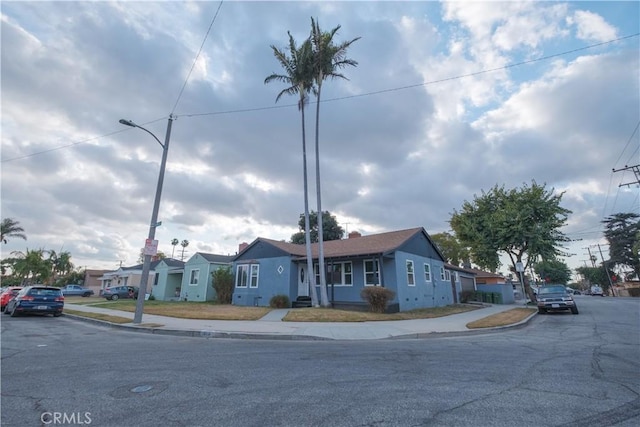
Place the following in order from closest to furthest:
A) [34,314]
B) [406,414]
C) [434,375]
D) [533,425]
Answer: [533,425] → [406,414] → [434,375] → [34,314]

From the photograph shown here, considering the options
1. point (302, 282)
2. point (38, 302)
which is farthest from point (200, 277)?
point (38, 302)

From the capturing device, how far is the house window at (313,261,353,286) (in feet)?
70.5

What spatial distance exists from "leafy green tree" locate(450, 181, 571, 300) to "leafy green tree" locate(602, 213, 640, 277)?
50684mm

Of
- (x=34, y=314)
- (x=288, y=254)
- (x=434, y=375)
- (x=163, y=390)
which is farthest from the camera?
(x=288, y=254)

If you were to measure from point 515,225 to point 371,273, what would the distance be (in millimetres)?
12963

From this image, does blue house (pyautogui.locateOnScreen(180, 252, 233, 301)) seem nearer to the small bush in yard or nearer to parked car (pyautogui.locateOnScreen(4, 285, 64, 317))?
parked car (pyautogui.locateOnScreen(4, 285, 64, 317))

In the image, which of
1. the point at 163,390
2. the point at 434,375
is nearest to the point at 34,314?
the point at 163,390

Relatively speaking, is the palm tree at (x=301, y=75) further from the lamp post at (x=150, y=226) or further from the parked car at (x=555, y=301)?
the parked car at (x=555, y=301)

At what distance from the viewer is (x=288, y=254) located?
23.5 meters

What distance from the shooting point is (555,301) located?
19469mm

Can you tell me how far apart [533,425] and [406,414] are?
135cm

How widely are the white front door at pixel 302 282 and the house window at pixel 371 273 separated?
4.84 metres

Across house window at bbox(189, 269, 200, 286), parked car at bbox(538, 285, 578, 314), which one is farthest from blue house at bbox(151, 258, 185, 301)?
parked car at bbox(538, 285, 578, 314)

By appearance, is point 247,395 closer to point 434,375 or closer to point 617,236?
point 434,375
